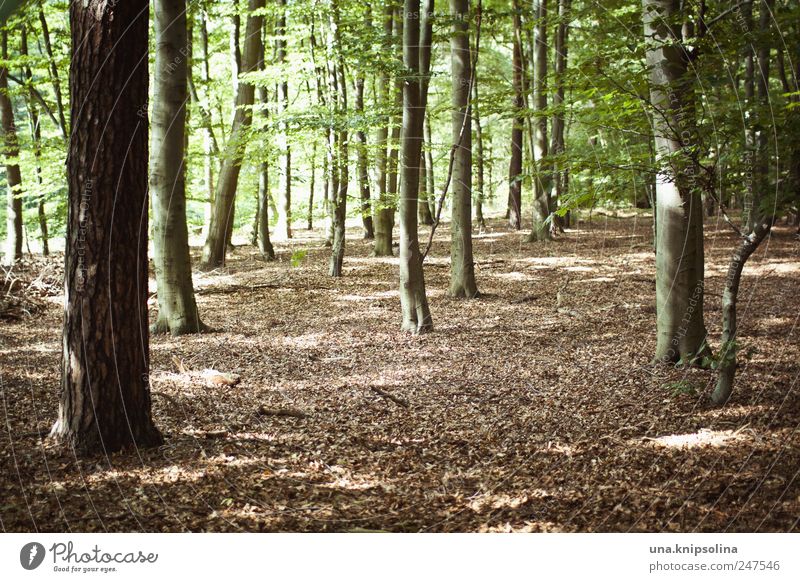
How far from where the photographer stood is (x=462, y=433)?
548cm

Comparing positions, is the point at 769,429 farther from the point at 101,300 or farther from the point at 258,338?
Answer: the point at 258,338

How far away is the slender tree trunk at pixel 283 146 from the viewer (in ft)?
37.5

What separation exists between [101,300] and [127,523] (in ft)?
5.10

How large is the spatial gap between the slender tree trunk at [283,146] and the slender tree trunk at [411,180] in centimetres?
243

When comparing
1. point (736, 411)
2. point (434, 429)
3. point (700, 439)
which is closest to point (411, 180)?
point (434, 429)

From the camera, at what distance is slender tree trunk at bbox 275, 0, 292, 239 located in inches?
450

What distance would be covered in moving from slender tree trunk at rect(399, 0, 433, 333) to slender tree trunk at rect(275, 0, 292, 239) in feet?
7.97

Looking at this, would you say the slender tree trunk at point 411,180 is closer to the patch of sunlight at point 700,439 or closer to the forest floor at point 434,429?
the forest floor at point 434,429

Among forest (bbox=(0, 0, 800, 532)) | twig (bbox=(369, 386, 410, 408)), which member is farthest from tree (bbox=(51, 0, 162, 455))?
twig (bbox=(369, 386, 410, 408))

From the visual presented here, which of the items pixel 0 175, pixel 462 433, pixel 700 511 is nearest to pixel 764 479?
pixel 700 511

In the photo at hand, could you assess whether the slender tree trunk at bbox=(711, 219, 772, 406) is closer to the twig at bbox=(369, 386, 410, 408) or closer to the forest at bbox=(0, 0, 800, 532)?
the forest at bbox=(0, 0, 800, 532)

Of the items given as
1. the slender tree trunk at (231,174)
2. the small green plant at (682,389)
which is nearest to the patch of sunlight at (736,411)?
the small green plant at (682,389)

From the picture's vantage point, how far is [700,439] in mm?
4910
